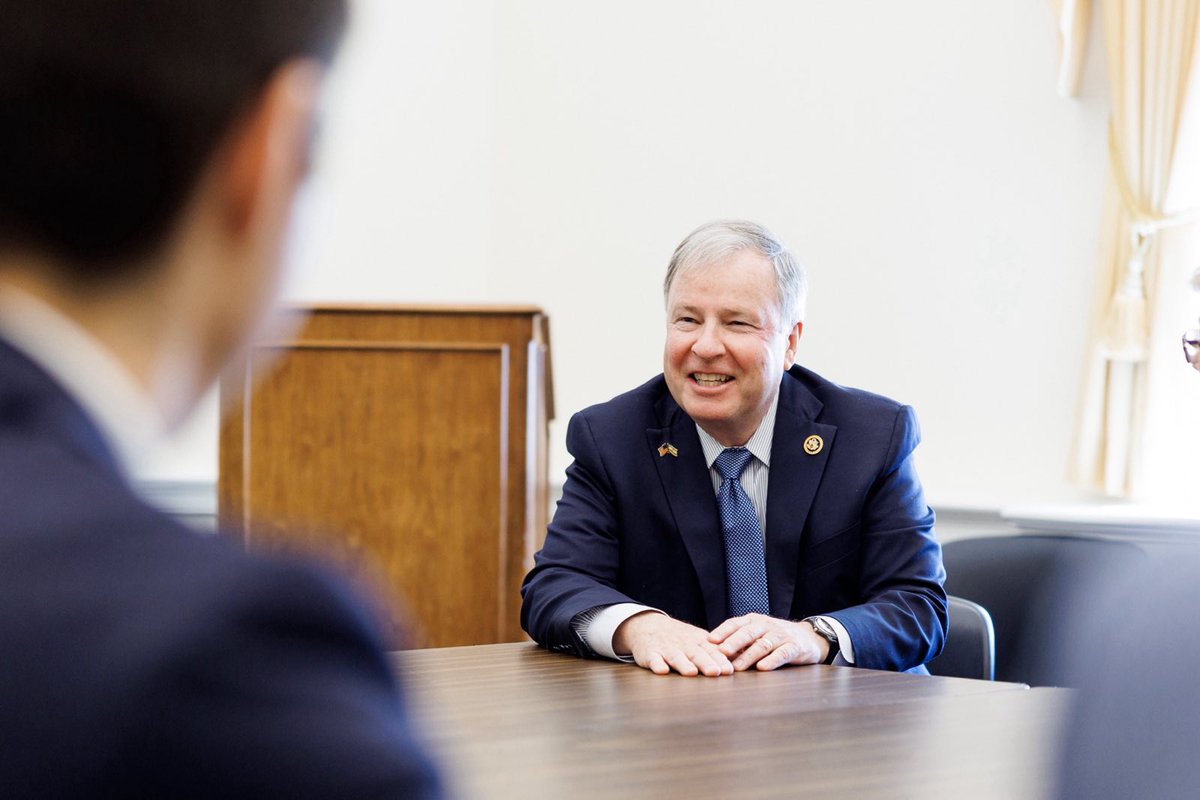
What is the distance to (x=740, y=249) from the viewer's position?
2.88 meters

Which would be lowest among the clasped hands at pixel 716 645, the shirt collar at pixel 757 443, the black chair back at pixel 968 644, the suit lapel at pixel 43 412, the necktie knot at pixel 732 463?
the black chair back at pixel 968 644

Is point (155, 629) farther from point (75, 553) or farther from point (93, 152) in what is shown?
point (93, 152)

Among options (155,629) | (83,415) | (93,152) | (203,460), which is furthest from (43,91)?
(203,460)

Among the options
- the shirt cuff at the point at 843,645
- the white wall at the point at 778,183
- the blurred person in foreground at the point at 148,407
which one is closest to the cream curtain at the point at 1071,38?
the white wall at the point at 778,183

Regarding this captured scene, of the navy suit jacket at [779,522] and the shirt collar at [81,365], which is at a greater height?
the shirt collar at [81,365]

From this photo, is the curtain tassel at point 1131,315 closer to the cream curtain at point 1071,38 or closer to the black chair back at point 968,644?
the cream curtain at point 1071,38

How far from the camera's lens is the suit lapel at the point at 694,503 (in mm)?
2740

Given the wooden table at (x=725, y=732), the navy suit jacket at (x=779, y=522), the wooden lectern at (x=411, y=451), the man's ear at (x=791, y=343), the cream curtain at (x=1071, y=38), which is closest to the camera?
the wooden table at (x=725, y=732)

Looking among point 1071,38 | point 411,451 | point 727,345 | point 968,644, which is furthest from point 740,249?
point 1071,38

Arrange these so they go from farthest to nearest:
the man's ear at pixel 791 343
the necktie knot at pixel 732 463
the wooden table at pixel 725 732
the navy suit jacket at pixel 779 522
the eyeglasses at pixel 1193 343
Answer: the eyeglasses at pixel 1193 343
the man's ear at pixel 791 343
the necktie knot at pixel 732 463
the navy suit jacket at pixel 779 522
the wooden table at pixel 725 732

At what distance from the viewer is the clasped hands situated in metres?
2.18

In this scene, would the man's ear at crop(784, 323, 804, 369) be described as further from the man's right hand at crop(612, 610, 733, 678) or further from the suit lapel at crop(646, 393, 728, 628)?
the man's right hand at crop(612, 610, 733, 678)

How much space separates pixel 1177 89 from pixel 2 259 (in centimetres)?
486

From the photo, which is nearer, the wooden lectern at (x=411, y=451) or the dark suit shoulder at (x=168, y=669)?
the dark suit shoulder at (x=168, y=669)
